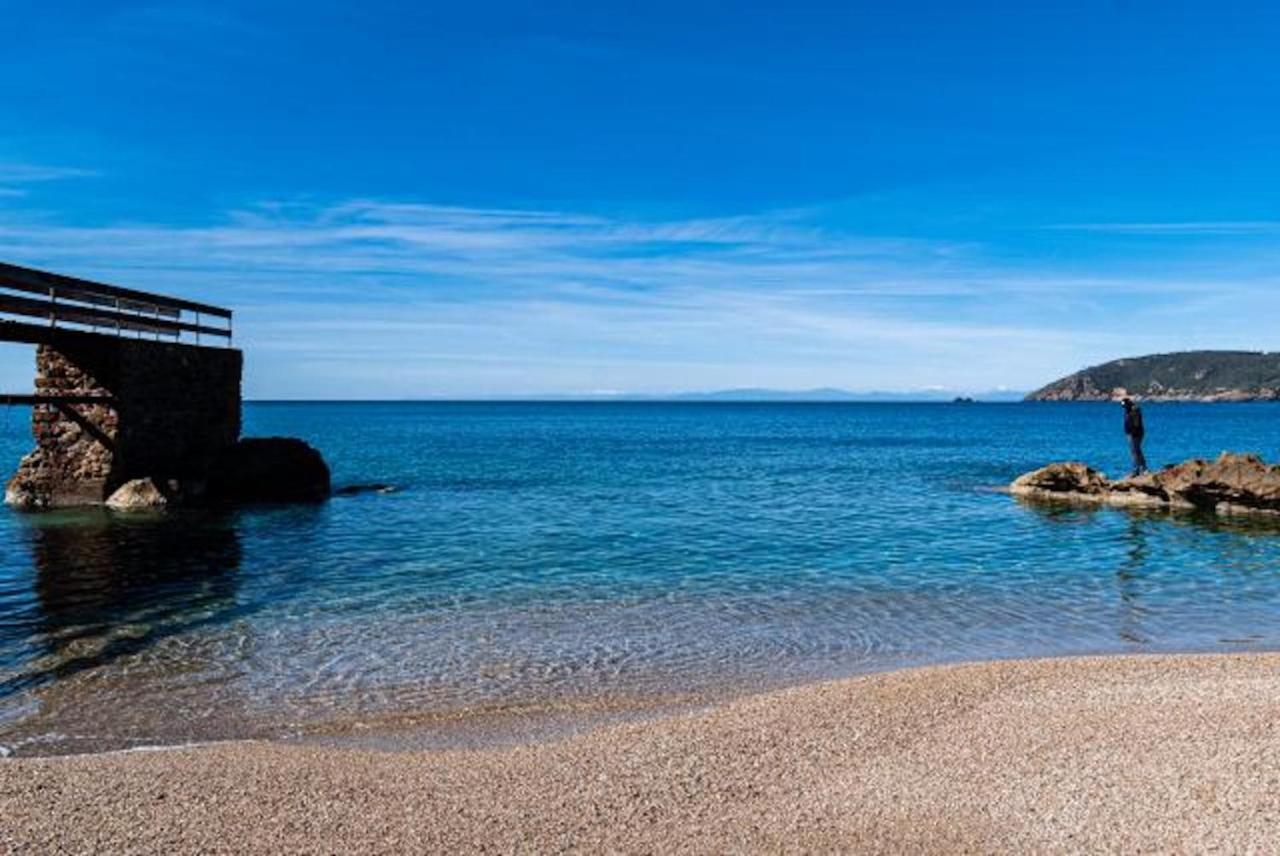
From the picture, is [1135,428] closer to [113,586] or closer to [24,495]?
[113,586]

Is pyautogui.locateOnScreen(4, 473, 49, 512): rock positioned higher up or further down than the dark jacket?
further down

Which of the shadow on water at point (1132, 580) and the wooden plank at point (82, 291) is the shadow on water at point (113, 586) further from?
the shadow on water at point (1132, 580)

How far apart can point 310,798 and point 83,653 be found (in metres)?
7.13

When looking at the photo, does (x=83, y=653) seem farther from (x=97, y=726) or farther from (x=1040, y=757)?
(x=1040, y=757)

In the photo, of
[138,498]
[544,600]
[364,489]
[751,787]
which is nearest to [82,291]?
[138,498]

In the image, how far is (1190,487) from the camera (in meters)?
30.6

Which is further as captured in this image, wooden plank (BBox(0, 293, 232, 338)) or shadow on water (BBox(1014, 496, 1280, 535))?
shadow on water (BBox(1014, 496, 1280, 535))

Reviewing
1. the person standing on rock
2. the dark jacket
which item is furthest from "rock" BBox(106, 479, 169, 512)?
the dark jacket

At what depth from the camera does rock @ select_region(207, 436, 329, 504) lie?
104 feet

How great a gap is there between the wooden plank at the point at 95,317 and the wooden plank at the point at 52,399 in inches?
84.4

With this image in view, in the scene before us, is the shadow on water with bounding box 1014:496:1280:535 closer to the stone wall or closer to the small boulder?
the small boulder

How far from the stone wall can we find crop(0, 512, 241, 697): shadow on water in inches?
91.3

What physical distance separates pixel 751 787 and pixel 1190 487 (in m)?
28.1

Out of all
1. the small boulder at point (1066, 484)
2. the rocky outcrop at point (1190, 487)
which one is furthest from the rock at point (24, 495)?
the small boulder at point (1066, 484)
